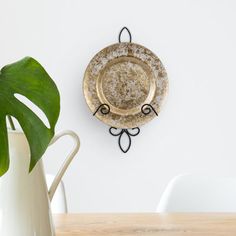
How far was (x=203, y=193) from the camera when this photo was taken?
163 centimetres

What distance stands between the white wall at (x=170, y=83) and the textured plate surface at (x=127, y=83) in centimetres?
6

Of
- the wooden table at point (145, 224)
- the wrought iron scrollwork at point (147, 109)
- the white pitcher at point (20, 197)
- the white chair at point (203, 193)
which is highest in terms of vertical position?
the white pitcher at point (20, 197)

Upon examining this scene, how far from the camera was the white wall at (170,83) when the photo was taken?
100 inches

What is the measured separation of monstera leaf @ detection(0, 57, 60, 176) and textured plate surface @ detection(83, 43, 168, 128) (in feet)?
6.53

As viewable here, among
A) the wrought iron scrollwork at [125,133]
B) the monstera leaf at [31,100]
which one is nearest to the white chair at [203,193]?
the wrought iron scrollwork at [125,133]

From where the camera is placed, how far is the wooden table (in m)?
0.94

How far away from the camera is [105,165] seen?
2.57 meters

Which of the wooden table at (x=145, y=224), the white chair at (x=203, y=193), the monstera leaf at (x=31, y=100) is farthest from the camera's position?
the white chair at (x=203, y=193)

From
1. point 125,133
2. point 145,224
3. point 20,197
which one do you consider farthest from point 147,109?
point 20,197

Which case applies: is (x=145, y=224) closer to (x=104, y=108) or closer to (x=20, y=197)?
(x=20, y=197)

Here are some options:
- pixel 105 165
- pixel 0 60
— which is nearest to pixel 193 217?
Answer: pixel 105 165

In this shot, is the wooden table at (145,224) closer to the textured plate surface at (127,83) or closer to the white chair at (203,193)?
the white chair at (203,193)

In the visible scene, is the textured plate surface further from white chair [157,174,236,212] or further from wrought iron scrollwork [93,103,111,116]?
white chair [157,174,236,212]

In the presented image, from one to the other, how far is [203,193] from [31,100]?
1.14m
